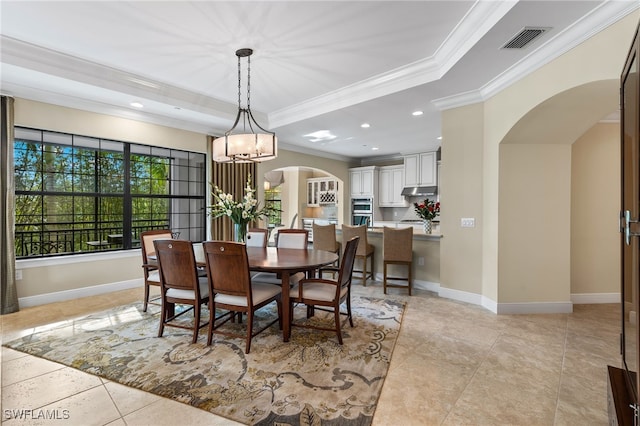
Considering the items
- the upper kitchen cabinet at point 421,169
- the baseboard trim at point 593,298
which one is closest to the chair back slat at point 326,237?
the baseboard trim at point 593,298

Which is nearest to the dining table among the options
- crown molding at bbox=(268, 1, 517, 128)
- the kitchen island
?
the kitchen island

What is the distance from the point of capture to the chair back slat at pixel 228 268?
257 cm

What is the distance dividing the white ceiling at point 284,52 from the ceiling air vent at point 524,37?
64 millimetres

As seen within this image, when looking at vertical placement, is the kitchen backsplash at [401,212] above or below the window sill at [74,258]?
above

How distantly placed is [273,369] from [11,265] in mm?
3578

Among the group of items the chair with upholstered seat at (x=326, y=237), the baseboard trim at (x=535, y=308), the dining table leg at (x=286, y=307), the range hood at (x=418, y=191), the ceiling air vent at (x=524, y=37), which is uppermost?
the ceiling air vent at (x=524, y=37)

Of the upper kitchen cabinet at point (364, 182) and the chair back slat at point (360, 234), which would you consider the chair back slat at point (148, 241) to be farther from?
the upper kitchen cabinet at point (364, 182)

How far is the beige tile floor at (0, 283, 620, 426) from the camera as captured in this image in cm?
186

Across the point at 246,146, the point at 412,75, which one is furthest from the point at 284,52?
the point at 412,75

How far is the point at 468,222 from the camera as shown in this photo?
412 centimetres

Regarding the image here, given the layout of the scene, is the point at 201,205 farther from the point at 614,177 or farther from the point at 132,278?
the point at 614,177

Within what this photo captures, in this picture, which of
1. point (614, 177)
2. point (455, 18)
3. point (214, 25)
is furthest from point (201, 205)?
point (614, 177)

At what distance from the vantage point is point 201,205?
5719 millimetres

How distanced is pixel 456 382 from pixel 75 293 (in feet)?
15.6
